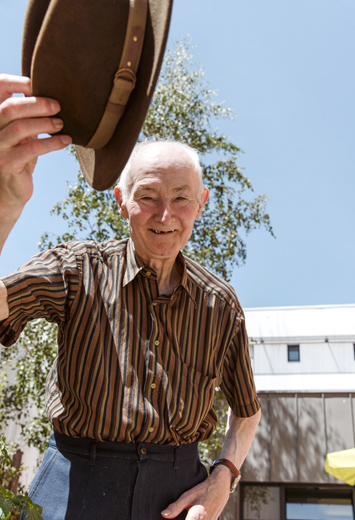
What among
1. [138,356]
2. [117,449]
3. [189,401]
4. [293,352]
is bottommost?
[117,449]

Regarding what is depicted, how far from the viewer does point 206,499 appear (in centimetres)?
166

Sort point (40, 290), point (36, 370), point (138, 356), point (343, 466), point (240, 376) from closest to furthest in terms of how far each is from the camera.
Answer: point (40, 290)
point (138, 356)
point (240, 376)
point (36, 370)
point (343, 466)

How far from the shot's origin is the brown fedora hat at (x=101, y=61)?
1.00m

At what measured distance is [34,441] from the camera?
271 inches

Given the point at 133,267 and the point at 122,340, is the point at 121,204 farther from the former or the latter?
the point at 122,340

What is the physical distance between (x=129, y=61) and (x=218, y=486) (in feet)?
4.30

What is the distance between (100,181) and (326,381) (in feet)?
43.8

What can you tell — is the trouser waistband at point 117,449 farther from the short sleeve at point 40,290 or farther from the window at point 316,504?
the window at point 316,504

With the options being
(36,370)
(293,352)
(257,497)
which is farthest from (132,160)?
(293,352)

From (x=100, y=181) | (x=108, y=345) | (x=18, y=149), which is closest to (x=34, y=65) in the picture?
(x=18, y=149)

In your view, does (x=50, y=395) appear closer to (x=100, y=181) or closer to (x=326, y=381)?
(x=100, y=181)

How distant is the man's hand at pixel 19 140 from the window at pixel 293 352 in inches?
539

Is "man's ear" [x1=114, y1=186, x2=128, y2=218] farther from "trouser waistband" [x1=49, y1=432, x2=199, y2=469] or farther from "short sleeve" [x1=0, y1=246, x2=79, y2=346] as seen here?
→ "trouser waistband" [x1=49, y1=432, x2=199, y2=469]

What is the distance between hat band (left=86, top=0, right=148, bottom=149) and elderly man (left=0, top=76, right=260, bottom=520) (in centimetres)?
58
